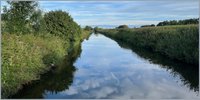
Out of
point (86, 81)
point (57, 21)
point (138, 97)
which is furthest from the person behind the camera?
point (57, 21)

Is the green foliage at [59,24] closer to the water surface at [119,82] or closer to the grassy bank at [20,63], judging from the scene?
the water surface at [119,82]

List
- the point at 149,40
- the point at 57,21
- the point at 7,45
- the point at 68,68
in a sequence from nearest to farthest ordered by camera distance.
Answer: the point at 7,45 → the point at 68,68 → the point at 57,21 → the point at 149,40

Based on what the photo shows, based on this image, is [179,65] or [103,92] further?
[179,65]

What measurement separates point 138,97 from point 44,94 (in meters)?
3.34

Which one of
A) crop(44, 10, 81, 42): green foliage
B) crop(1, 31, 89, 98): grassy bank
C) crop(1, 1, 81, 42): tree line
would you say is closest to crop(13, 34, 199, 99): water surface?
crop(1, 31, 89, 98): grassy bank

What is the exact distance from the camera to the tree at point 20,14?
2180 centimetres

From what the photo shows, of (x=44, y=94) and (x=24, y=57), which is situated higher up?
(x=24, y=57)

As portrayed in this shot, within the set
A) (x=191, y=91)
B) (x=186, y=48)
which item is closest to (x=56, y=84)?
(x=191, y=91)

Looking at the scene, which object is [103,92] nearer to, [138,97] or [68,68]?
[138,97]

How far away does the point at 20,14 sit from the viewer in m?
22.1

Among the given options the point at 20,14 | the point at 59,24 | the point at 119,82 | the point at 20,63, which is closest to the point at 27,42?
the point at 20,63

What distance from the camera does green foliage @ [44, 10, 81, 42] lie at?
2787 cm

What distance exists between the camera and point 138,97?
1284 centimetres

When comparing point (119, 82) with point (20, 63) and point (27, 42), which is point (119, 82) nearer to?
point (20, 63)
